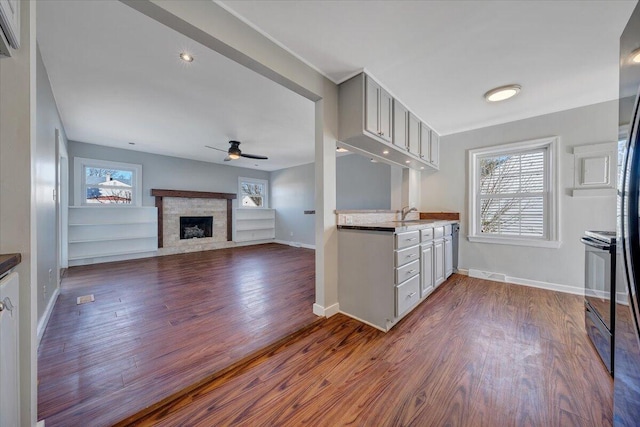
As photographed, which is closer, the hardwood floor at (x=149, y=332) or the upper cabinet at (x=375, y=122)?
the hardwood floor at (x=149, y=332)

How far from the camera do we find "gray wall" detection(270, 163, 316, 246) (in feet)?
20.9

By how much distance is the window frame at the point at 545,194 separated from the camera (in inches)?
117

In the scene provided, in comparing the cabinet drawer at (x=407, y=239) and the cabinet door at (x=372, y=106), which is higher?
the cabinet door at (x=372, y=106)

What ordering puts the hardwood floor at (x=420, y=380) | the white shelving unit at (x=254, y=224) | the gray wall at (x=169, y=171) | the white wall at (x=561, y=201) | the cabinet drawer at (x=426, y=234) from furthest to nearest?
1. the white shelving unit at (x=254, y=224)
2. the gray wall at (x=169, y=171)
3. the white wall at (x=561, y=201)
4. the cabinet drawer at (x=426, y=234)
5. the hardwood floor at (x=420, y=380)

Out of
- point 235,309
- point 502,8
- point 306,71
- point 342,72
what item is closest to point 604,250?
point 502,8

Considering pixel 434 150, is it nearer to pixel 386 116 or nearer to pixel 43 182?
pixel 386 116

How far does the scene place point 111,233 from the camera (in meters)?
4.72

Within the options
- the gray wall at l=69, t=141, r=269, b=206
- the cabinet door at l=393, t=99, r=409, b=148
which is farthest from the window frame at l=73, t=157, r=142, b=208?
the cabinet door at l=393, t=99, r=409, b=148

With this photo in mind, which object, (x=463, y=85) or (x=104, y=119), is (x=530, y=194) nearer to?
(x=463, y=85)

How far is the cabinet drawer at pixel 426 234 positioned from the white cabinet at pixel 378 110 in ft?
3.54

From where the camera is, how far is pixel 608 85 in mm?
2393

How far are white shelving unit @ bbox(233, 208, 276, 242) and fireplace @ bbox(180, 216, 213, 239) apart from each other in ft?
2.22

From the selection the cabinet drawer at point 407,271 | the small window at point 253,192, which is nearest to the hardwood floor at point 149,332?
the cabinet drawer at point 407,271

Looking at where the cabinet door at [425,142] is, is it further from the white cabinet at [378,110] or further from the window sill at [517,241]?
the window sill at [517,241]
